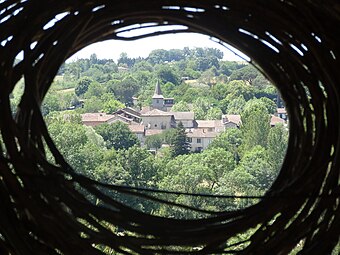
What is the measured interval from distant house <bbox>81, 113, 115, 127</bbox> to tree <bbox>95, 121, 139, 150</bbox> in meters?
0.53

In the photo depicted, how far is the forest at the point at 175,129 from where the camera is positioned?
12469 millimetres

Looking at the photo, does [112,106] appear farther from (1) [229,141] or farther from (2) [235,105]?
(1) [229,141]

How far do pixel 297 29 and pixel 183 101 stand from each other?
16.0m

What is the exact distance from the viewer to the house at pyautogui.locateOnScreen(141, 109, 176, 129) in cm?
1429

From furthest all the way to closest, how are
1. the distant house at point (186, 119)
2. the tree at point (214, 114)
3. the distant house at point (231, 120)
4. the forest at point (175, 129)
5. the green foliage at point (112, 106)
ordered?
the green foliage at point (112, 106), the tree at point (214, 114), the distant house at point (231, 120), the distant house at point (186, 119), the forest at point (175, 129)

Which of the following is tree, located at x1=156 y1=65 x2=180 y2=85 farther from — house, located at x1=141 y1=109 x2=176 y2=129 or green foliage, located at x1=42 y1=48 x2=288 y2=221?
house, located at x1=141 y1=109 x2=176 y2=129

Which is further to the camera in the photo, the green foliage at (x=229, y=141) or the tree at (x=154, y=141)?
the green foliage at (x=229, y=141)

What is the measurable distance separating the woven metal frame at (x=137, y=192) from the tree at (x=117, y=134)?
1246 centimetres

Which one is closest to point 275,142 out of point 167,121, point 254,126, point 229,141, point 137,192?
point 254,126

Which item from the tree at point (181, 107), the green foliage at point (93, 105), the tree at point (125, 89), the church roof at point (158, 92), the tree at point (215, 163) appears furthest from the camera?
the tree at point (125, 89)

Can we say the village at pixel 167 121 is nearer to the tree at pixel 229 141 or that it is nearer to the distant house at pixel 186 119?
the distant house at pixel 186 119

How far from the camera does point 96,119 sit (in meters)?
14.7

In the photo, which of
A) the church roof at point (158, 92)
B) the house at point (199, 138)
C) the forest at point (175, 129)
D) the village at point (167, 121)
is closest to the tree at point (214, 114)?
the forest at point (175, 129)

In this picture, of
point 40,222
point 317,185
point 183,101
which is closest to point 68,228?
point 40,222
